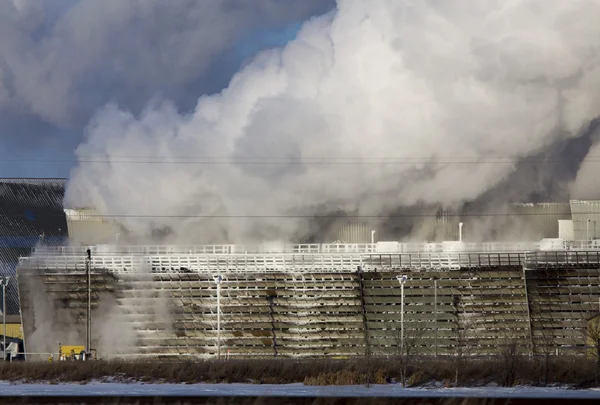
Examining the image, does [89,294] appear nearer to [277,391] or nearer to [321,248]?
[321,248]

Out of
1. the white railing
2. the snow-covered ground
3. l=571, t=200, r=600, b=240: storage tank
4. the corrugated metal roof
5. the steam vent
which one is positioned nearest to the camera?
the snow-covered ground

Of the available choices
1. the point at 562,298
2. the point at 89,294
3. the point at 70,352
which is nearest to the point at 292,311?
the point at 89,294

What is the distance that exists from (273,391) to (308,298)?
31.7 meters

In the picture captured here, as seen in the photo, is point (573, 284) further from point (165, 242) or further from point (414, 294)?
point (165, 242)

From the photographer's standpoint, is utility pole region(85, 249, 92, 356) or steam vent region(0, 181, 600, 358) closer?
utility pole region(85, 249, 92, 356)

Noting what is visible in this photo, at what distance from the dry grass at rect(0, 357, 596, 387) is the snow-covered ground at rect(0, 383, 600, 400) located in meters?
1.41

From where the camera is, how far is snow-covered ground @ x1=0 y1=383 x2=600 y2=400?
3394 centimetres

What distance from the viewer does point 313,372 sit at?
140 ft

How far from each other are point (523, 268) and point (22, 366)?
29.5m

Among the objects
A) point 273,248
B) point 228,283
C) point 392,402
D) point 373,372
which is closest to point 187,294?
point 228,283

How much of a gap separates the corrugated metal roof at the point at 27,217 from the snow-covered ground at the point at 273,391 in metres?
50.9

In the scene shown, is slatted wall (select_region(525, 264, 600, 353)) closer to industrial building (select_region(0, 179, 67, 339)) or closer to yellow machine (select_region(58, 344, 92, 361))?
yellow machine (select_region(58, 344, 92, 361))

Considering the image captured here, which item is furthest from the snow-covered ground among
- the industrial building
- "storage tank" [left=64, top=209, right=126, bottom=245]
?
the industrial building

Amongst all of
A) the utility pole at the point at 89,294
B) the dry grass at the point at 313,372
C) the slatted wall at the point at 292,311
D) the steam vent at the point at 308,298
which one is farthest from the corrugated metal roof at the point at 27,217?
the dry grass at the point at 313,372
